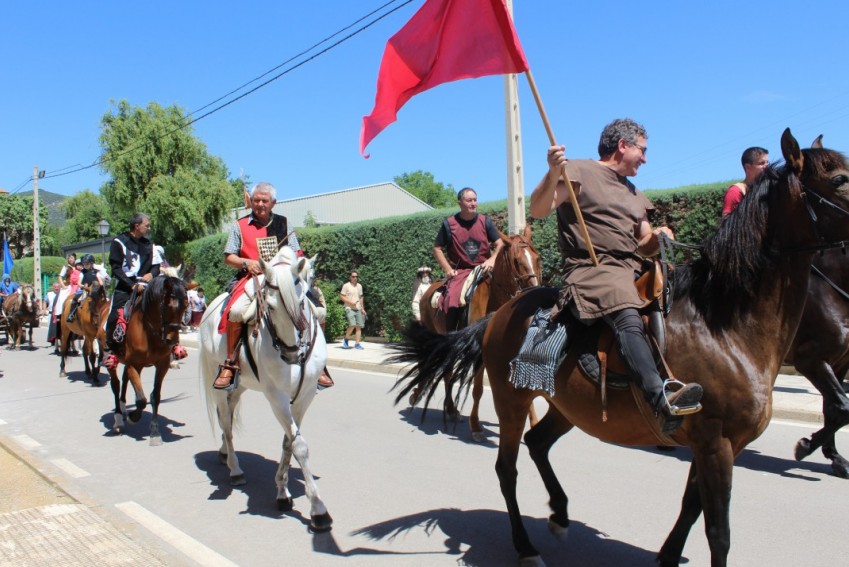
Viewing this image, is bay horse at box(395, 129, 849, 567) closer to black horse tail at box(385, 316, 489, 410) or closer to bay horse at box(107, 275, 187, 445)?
black horse tail at box(385, 316, 489, 410)

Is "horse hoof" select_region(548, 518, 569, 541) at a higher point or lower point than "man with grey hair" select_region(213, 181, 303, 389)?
lower

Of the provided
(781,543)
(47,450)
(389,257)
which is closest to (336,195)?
(389,257)

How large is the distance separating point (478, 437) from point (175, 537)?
3553 mm

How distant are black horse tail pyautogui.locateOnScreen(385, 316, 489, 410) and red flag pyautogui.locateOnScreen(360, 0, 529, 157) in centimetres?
151

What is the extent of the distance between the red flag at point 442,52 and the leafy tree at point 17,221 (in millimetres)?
63422

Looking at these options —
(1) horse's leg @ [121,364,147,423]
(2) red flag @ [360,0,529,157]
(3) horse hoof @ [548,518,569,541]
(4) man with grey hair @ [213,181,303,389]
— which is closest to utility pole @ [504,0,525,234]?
(4) man with grey hair @ [213,181,303,389]

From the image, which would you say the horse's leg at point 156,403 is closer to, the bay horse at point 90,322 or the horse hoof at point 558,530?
the bay horse at point 90,322

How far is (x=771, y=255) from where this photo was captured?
11.2ft

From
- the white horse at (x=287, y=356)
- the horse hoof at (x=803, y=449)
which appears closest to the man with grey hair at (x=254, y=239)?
the white horse at (x=287, y=356)

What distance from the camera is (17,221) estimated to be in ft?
197

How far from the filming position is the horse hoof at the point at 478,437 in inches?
289

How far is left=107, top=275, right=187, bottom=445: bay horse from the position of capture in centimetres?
787

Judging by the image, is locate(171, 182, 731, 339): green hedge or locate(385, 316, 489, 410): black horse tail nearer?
locate(385, 316, 489, 410): black horse tail

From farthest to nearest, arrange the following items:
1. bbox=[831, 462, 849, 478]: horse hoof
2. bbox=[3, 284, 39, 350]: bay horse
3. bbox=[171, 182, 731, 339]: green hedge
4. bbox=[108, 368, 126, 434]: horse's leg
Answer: bbox=[3, 284, 39, 350]: bay horse → bbox=[171, 182, 731, 339]: green hedge → bbox=[108, 368, 126, 434]: horse's leg → bbox=[831, 462, 849, 478]: horse hoof
